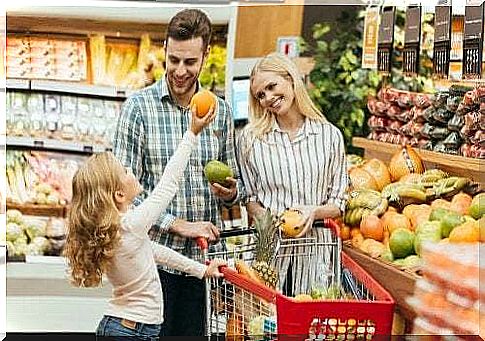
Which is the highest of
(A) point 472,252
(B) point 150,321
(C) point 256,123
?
(C) point 256,123

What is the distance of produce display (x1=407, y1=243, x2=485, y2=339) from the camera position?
4836 millimetres

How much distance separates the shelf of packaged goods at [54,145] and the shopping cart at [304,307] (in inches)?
25.4

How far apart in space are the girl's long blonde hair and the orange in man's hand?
162 millimetres

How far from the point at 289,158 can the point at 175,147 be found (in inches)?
17.2

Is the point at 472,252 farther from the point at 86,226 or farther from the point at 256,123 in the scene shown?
the point at 86,226

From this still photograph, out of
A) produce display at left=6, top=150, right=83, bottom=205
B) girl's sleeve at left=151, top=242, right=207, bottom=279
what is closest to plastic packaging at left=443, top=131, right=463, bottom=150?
girl's sleeve at left=151, top=242, right=207, bottom=279

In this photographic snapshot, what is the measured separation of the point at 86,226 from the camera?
4801 millimetres

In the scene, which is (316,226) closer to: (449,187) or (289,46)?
(449,187)

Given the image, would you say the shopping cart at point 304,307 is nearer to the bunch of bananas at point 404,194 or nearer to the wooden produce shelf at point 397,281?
the wooden produce shelf at point 397,281

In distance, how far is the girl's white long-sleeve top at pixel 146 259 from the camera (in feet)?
15.7

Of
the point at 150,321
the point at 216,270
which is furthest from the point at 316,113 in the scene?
the point at 150,321

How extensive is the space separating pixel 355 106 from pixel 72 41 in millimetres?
1116

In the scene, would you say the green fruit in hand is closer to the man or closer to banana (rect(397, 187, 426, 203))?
the man

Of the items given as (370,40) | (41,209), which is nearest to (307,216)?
(370,40)
